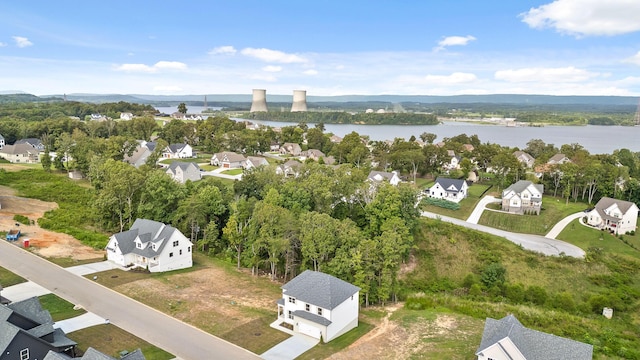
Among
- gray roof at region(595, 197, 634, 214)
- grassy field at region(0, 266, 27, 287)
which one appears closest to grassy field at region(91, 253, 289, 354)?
grassy field at region(0, 266, 27, 287)

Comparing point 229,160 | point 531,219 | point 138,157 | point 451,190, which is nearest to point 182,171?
point 229,160

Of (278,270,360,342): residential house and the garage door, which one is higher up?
(278,270,360,342): residential house

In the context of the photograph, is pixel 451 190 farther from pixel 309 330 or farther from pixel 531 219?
pixel 309 330

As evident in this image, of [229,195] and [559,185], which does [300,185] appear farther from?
[559,185]

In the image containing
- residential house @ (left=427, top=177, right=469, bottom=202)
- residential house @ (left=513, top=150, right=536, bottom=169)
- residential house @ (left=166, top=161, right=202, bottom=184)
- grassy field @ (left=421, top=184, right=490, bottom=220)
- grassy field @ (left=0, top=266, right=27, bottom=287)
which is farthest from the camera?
residential house @ (left=513, top=150, right=536, bottom=169)

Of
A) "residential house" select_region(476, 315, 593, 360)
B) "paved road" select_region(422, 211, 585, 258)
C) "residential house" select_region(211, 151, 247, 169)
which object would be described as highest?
"residential house" select_region(211, 151, 247, 169)

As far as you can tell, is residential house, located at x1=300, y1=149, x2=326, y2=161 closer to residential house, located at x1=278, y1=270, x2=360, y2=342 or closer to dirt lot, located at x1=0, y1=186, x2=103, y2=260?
dirt lot, located at x1=0, y1=186, x2=103, y2=260
